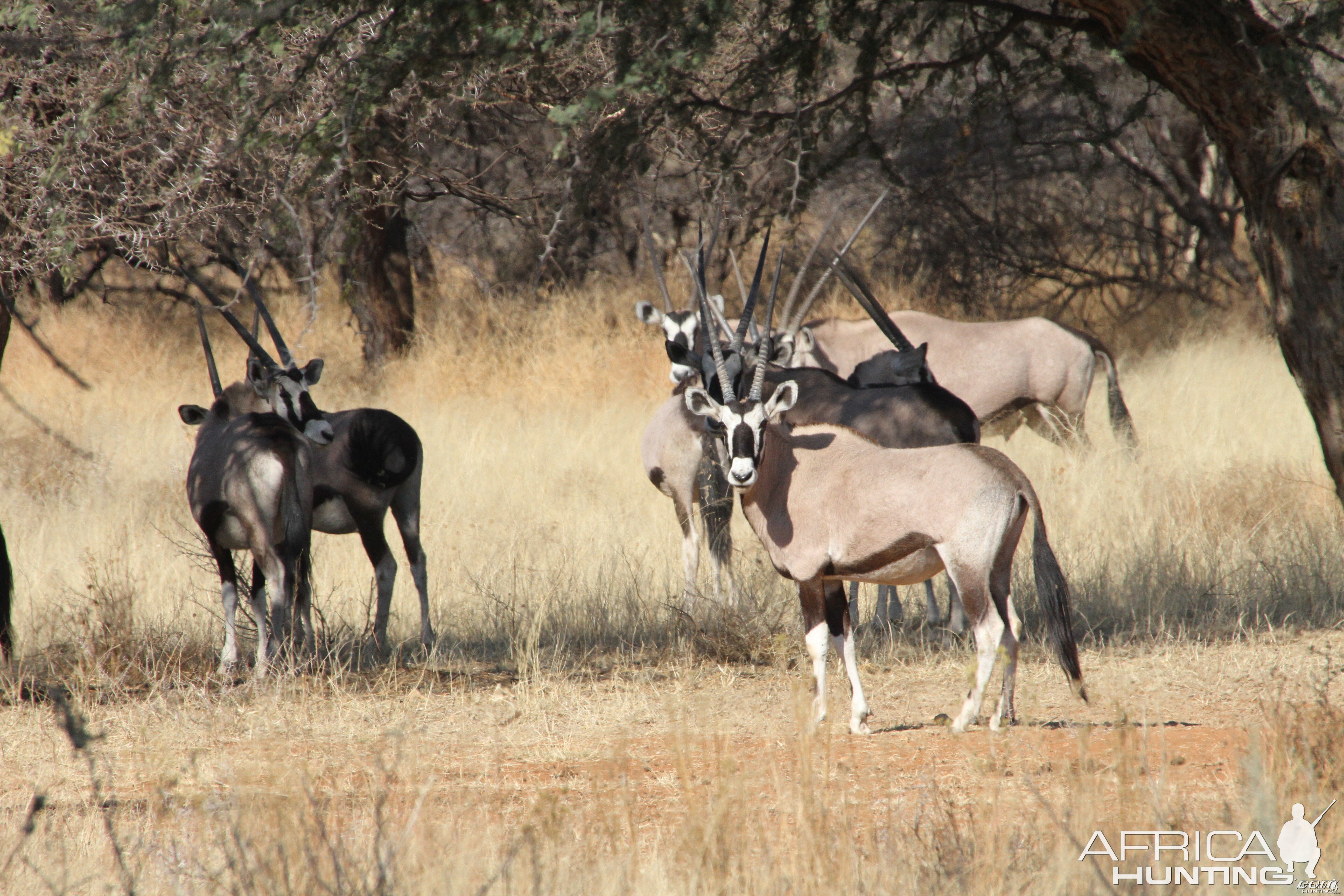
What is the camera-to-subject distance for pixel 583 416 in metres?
14.6

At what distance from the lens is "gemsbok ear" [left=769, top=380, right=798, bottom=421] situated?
559 centimetres

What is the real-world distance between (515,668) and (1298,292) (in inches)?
170

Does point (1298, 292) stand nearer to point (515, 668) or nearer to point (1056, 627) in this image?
point (1056, 627)

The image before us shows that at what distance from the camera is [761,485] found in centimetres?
566

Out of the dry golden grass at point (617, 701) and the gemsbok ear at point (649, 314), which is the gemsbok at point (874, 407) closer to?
the dry golden grass at point (617, 701)

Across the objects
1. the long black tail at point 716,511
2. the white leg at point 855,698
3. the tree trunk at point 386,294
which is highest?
the tree trunk at point 386,294

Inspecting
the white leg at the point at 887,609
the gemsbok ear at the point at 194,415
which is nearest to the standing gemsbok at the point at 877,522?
the white leg at the point at 887,609

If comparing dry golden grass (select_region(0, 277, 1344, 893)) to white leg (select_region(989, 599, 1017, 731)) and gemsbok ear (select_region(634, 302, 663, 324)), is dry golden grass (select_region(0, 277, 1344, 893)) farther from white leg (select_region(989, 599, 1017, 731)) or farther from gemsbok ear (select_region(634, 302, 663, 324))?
gemsbok ear (select_region(634, 302, 663, 324))

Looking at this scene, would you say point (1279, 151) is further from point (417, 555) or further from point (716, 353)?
point (417, 555)

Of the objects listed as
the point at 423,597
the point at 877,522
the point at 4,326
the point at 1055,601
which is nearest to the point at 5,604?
the point at 423,597

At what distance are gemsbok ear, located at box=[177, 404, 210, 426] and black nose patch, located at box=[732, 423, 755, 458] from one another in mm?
3272

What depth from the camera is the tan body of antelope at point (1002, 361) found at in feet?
36.6

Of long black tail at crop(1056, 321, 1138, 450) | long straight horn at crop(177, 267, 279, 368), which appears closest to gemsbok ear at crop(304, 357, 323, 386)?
long straight horn at crop(177, 267, 279, 368)

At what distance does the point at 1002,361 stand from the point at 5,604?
8.14m
